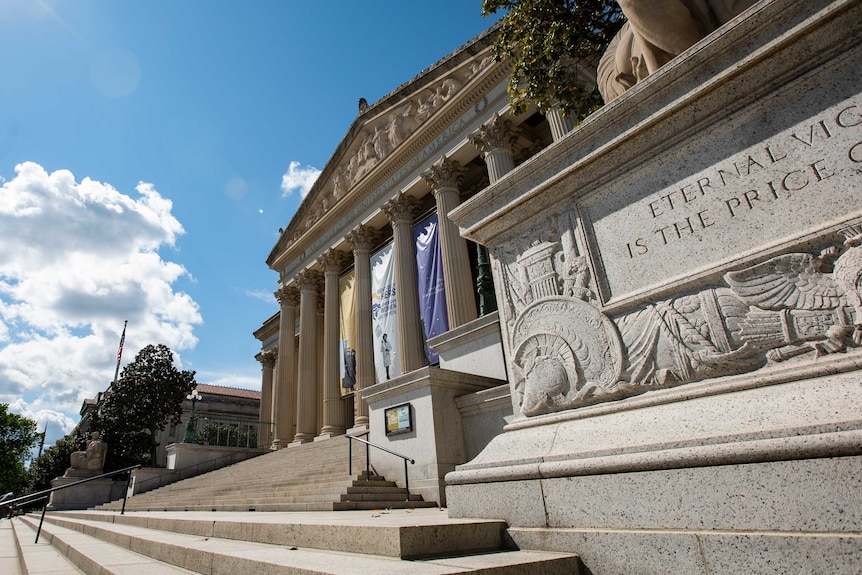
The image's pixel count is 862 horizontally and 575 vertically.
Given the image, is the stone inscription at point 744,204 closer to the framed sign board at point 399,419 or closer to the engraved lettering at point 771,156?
the engraved lettering at point 771,156

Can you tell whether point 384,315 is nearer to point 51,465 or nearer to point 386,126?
point 386,126

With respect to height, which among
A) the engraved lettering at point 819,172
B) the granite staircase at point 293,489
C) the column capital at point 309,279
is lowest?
the granite staircase at point 293,489

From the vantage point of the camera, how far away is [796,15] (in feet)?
7.80

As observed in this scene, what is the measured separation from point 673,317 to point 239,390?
57.8m

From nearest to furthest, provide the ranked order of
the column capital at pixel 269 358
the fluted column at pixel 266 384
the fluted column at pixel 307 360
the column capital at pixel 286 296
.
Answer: the fluted column at pixel 307 360 < the column capital at pixel 286 296 < the fluted column at pixel 266 384 < the column capital at pixel 269 358

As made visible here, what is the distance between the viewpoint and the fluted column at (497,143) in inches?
615

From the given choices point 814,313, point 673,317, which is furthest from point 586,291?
point 814,313

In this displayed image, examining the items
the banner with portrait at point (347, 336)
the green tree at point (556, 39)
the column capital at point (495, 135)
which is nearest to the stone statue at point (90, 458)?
the banner with portrait at point (347, 336)

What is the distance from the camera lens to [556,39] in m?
7.06

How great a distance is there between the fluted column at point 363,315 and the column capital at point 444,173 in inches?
193

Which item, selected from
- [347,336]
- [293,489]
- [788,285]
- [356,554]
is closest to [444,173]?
[347,336]

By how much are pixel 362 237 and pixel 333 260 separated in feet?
8.91

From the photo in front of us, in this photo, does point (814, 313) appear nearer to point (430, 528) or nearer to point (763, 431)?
point (763, 431)

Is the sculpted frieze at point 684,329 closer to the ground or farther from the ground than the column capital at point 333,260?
closer to the ground
